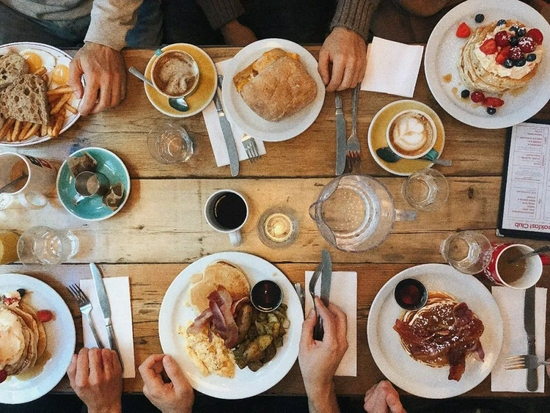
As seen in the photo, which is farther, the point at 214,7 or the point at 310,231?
the point at 214,7

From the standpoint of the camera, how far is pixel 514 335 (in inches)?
57.9

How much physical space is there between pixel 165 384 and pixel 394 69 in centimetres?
141

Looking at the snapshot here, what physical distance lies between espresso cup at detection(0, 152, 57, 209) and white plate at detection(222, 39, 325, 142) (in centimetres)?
69

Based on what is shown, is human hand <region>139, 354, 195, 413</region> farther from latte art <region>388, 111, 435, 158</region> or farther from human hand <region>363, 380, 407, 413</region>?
latte art <region>388, 111, 435, 158</region>

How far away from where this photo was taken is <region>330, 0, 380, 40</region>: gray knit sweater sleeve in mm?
1510

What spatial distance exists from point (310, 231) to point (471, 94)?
2.49 ft

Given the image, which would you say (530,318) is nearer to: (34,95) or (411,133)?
(411,133)

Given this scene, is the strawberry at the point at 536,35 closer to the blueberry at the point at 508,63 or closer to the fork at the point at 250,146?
the blueberry at the point at 508,63

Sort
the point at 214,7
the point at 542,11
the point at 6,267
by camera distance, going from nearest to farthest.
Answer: the point at 6,267 → the point at 542,11 → the point at 214,7

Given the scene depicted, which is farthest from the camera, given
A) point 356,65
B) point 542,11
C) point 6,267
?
point 542,11

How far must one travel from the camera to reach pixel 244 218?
145 centimetres

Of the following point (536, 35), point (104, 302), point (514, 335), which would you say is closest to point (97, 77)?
point (104, 302)

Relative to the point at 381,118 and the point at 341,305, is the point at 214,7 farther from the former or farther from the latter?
the point at 341,305

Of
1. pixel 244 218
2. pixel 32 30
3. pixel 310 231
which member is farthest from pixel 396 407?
pixel 32 30
